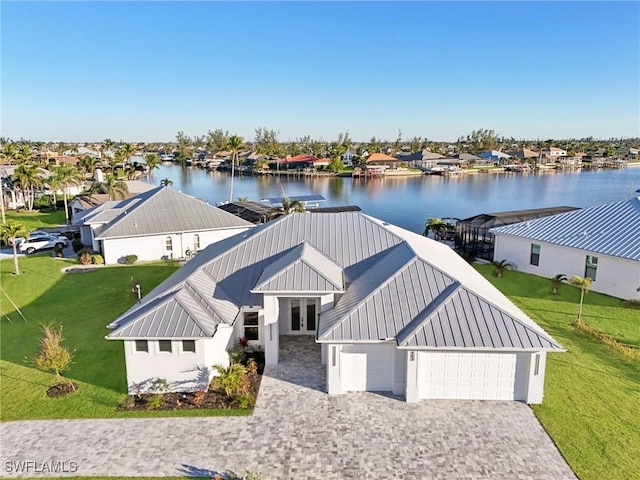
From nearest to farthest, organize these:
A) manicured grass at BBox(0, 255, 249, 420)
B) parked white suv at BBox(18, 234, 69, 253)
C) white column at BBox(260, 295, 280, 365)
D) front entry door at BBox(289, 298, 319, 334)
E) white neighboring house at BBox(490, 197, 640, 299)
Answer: manicured grass at BBox(0, 255, 249, 420) → white column at BBox(260, 295, 280, 365) → front entry door at BBox(289, 298, 319, 334) → white neighboring house at BBox(490, 197, 640, 299) → parked white suv at BBox(18, 234, 69, 253)

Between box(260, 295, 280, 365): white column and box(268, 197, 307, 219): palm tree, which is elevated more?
box(268, 197, 307, 219): palm tree

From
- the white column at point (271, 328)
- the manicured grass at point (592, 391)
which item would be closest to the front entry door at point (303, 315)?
the white column at point (271, 328)

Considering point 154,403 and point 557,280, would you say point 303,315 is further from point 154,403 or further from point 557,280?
point 557,280

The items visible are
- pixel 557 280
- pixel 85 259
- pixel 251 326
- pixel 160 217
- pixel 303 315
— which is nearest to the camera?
pixel 251 326

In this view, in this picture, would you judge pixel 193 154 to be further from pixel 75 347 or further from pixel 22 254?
pixel 75 347

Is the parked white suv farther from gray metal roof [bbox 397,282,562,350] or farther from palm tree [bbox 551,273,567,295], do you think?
palm tree [bbox 551,273,567,295]

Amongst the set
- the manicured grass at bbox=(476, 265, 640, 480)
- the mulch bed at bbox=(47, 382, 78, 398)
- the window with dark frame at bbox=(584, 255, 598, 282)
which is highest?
the window with dark frame at bbox=(584, 255, 598, 282)

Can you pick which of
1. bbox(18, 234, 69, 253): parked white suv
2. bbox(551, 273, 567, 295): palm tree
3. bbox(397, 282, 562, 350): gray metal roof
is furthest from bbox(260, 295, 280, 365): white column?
bbox(18, 234, 69, 253): parked white suv

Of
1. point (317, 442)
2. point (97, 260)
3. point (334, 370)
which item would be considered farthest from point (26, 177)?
point (317, 442)
